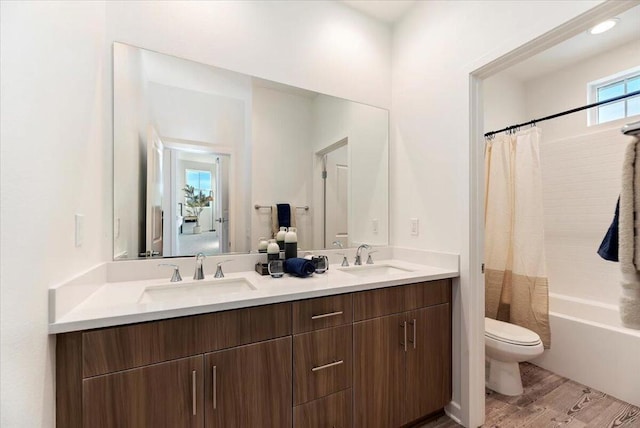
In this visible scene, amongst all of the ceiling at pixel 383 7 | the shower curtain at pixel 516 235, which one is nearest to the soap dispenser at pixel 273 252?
the ceiling at pixel 383 7

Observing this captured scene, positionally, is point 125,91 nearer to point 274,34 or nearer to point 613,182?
point 274,34

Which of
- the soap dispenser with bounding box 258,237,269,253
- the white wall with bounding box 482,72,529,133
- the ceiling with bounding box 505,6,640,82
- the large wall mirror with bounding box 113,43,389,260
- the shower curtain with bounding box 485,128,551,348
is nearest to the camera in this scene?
the large wall mirror with bounding box 113,43,389,260

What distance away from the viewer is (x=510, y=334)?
6.31 feet

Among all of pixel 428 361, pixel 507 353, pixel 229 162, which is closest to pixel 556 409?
pixel 507 353

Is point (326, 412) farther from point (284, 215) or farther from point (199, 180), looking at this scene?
point (199, 180)

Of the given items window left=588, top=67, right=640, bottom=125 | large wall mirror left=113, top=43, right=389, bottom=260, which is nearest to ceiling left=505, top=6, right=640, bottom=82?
window left=588, top=67, right=640, bottom=125

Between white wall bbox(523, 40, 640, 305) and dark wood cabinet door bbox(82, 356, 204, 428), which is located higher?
white wall bbox(523, 40, 640, 305)

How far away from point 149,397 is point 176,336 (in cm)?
21

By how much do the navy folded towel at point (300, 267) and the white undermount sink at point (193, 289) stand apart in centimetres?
24

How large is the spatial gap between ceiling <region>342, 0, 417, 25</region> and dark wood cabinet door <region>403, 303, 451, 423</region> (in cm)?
208

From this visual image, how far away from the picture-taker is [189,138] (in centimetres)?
157

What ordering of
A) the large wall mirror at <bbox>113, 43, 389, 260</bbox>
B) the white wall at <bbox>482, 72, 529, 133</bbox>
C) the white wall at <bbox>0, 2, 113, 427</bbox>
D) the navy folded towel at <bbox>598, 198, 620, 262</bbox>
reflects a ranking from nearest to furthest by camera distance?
the white wall at <bbox>0, 2, 113, 427</bbox> < the navy folded towel at <bbox>598, 198, 620, 262</bbox> < the large wall mirror at <bbox>113, 43, 389, 260</bbox> < the white wall at <bbox>482, 72, 529, 133</bbox>

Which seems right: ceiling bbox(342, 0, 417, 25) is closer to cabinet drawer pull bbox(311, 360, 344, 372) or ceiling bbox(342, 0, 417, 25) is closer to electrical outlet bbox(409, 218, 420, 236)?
electrical outlet bbox(409, 218, 420, 236)

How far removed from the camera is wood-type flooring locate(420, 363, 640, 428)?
5.35ft
